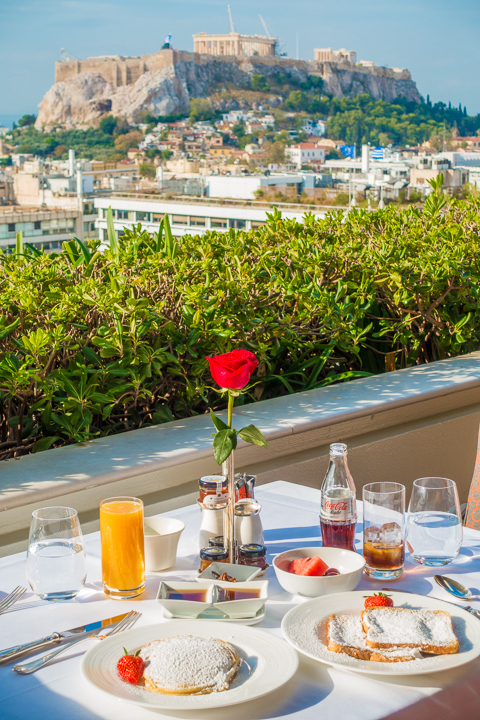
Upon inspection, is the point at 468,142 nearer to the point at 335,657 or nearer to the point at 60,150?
the point at 60,150

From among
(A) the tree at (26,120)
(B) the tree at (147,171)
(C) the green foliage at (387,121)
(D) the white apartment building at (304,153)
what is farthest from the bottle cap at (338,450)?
(A) the tree at (26,120)

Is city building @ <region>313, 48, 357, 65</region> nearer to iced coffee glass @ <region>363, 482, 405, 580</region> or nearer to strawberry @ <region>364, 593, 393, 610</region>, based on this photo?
iced coffee glass @ <region>363, 482, 405, 580</region>

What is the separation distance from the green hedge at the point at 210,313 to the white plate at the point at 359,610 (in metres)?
0.96

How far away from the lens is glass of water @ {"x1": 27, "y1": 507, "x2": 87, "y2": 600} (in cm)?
107

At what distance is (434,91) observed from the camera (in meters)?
80.9

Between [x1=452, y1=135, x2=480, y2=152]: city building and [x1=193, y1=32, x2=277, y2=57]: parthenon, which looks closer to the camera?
[x1=452, y1=135, x2=480, y2=152]: city building

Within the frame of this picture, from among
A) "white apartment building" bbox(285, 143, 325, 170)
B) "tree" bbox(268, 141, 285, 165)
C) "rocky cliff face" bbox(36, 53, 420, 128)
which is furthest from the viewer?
"rocky cliff face" bbox(36, 53, 420, 128)

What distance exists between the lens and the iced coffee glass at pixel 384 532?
1.18 m

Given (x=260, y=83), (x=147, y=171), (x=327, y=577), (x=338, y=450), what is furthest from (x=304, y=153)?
(x=327, y=577)

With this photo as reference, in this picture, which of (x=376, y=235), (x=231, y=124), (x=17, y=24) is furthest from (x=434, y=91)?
(x=376, y=235)

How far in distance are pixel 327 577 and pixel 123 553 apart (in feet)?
0.98

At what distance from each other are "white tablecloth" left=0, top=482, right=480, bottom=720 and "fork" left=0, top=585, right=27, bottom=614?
0.04 ft

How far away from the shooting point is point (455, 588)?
113cm

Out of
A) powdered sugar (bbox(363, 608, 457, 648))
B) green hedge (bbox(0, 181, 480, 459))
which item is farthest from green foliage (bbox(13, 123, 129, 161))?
powdered sugar (bbox(363, 608, 457, 648))
